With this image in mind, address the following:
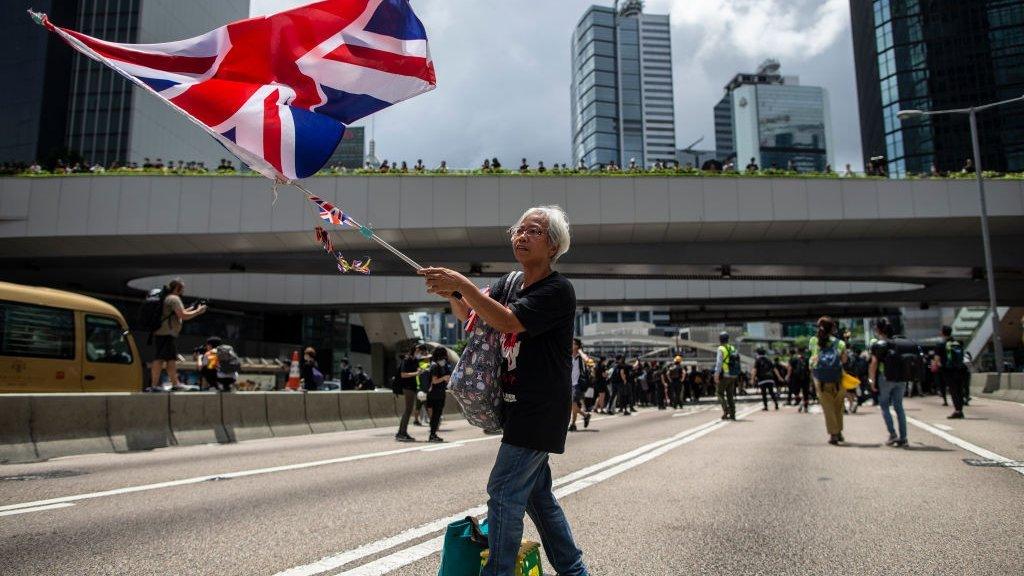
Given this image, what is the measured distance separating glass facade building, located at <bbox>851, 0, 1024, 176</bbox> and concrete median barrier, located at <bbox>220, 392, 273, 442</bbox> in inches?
3618

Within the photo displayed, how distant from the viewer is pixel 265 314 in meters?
54.2

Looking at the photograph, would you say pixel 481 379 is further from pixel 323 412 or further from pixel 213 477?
pixel 323 412

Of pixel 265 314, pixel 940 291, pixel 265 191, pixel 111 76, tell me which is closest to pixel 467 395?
pixel 265 191

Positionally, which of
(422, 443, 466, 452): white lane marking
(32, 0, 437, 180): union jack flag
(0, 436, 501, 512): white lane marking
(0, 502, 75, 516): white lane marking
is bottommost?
(422, 443, 466, 452): white lane marking

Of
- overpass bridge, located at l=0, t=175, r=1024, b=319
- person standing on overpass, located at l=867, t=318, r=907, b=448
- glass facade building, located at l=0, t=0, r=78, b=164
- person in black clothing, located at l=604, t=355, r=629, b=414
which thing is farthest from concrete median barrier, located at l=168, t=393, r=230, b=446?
glass facade building, located at l=0, t=0, r=78, b=164

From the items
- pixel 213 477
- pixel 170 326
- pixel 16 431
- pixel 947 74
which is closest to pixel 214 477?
pixel 213 477

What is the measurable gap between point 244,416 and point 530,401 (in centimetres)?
1109

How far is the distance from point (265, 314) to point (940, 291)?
4654 cm

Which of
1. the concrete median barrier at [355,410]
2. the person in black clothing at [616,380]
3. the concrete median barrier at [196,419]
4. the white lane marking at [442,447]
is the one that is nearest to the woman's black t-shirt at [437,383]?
the white lane marking at [442,447]

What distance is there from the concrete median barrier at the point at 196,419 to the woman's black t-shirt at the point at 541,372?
9.60 m

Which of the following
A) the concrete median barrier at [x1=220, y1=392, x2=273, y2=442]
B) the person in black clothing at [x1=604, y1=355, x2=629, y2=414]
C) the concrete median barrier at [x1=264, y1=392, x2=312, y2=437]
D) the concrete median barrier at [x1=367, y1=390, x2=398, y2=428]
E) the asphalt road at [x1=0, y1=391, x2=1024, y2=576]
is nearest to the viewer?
the asphalt road at [x1=0, y1=391, x2=1024, y2=576]

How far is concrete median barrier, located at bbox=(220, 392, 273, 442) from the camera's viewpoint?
12.0m

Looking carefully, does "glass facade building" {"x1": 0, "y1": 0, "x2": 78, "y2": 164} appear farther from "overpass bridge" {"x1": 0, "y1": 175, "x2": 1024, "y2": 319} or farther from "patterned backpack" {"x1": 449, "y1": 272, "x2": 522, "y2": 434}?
"patterned backpack" {"x1": 449, "y1": 272, "x2": 522, "y2": 434}

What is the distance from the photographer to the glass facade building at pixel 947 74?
286ft
